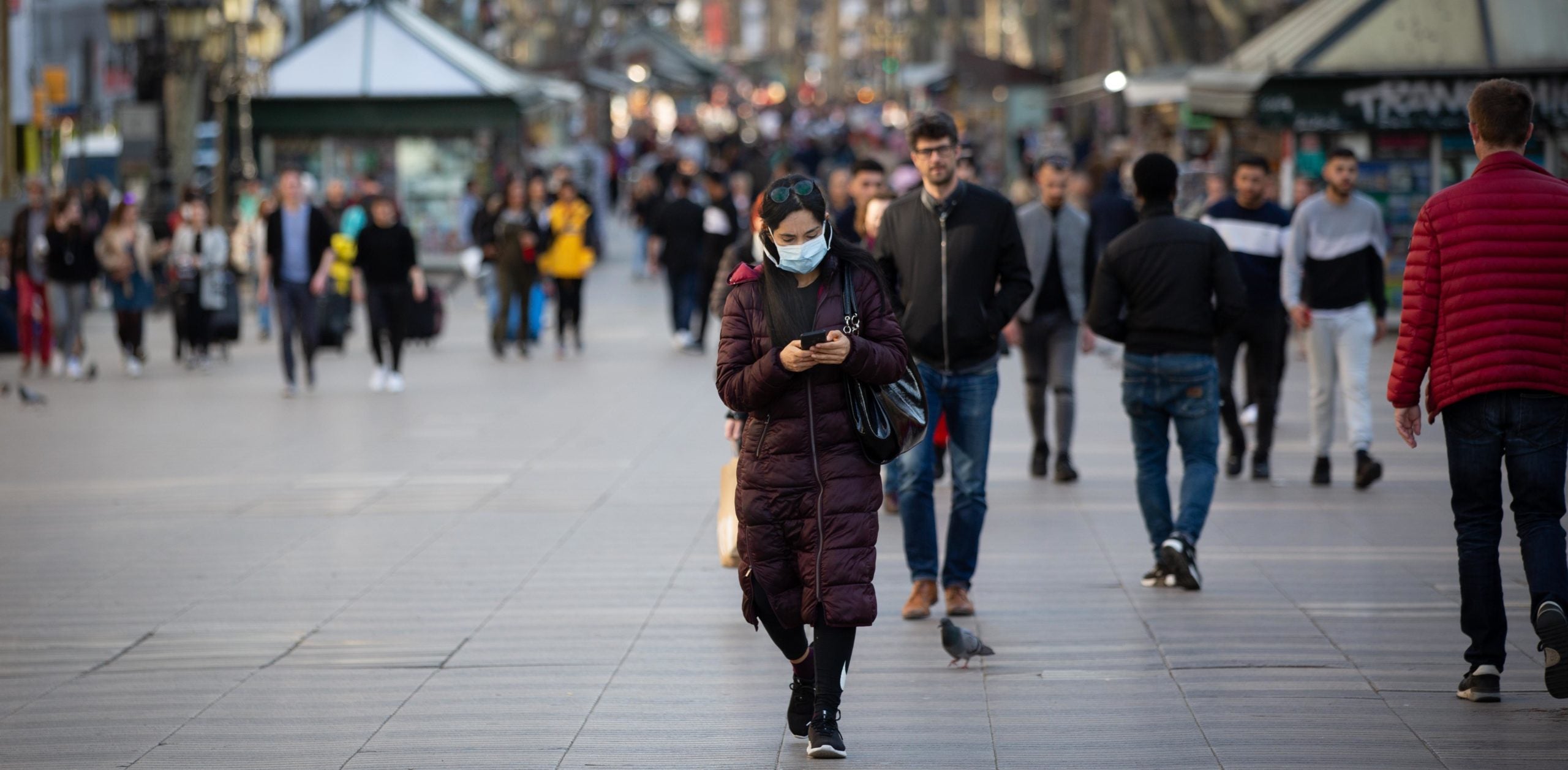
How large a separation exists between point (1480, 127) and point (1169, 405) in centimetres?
A: 226

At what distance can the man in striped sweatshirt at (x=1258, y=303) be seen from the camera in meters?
11.1

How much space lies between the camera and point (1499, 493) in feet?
19.9

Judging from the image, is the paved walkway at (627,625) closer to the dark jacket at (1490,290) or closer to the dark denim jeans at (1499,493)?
the dark denim jeans at (1499,493)

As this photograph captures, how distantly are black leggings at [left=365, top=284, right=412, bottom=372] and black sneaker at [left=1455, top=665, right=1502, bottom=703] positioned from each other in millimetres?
12019

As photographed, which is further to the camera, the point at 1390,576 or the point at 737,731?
the point at 1390,576

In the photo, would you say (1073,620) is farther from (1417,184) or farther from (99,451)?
(1417,184)

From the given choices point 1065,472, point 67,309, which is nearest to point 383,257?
point 67,309

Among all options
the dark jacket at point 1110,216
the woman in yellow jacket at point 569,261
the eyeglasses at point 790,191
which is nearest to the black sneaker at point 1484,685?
the eyeglasses at point 790,191

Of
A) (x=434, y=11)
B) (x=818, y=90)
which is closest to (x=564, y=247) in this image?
(x=434, y=11)

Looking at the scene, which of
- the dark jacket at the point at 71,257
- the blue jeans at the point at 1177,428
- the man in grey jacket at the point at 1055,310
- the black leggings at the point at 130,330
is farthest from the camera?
the black leggings at the point at 130,330

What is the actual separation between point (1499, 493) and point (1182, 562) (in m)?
1.93

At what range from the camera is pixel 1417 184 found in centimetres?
1958

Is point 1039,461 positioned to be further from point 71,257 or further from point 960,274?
point 71,257

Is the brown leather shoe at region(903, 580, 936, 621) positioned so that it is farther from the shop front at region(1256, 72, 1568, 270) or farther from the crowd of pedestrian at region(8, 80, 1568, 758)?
the shop front at region(1256, 72, 1568, 270)
